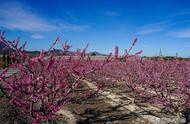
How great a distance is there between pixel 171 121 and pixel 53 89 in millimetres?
5924

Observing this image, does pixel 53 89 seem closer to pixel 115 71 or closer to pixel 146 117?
pixel 146 117

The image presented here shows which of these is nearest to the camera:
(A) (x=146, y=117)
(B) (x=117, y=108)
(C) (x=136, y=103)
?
(A) (x=146, y=117)

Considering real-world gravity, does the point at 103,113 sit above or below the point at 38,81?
below

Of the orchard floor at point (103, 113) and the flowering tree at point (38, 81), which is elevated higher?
the flowering tree at point (38, 81)

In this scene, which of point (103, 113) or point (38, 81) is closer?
point (38, 81)

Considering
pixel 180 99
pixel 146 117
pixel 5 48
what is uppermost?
pixel 5 48

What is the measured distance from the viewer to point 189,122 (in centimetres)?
911

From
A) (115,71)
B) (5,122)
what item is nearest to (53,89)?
(5,122)

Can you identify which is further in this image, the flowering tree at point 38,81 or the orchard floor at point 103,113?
the orchard floor at point 103,113

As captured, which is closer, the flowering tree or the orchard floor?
the flowering tree

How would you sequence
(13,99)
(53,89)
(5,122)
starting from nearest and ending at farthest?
(13,99)
(53,89)
(5,122)

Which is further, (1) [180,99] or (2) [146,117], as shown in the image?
(2) [146,117]

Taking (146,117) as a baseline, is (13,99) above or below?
above

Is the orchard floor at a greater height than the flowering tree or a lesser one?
lesser
